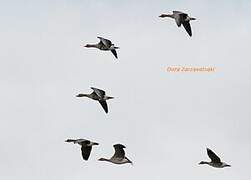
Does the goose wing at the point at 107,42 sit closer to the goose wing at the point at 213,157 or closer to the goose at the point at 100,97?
the goose at the point at 100,97

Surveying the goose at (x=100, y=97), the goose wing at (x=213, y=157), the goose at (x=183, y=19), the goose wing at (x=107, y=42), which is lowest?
the goose wing at (x=213, y=157)

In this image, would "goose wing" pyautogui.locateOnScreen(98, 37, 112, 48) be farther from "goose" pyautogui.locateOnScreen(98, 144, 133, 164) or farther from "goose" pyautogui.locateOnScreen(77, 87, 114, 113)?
"goose" pyautogui.locateOnScreen(98, 144, 133, 164)

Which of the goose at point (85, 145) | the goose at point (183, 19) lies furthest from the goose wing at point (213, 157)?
the goose at point (183, 19)

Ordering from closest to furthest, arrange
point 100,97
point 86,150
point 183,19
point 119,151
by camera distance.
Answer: point 183,19 → point 86,150 → point 119,151 → point 100,97

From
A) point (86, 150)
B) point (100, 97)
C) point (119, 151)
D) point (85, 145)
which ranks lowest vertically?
point (119, 151)

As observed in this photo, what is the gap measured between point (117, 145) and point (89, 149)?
2154 millimetres

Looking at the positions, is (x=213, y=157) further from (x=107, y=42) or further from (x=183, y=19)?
(x=107, y=42)

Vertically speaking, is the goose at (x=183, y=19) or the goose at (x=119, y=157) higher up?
the goose at (x=183, y=19)

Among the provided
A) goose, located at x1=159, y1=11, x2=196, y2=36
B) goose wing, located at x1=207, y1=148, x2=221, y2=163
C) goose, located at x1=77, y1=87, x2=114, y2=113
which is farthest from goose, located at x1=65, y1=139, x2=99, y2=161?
goose, located at x1=159, y1=11, x2=196, y2=36

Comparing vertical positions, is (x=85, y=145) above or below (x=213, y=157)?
above

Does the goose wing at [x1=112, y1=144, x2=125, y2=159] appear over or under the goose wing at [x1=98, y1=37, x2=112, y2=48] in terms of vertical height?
under

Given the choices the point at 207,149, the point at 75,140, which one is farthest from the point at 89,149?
the point at 207,149

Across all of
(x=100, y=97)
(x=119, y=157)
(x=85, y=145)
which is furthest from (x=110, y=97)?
(x=119, y=157)

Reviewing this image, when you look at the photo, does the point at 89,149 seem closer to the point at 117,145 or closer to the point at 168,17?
the point at 117,145
